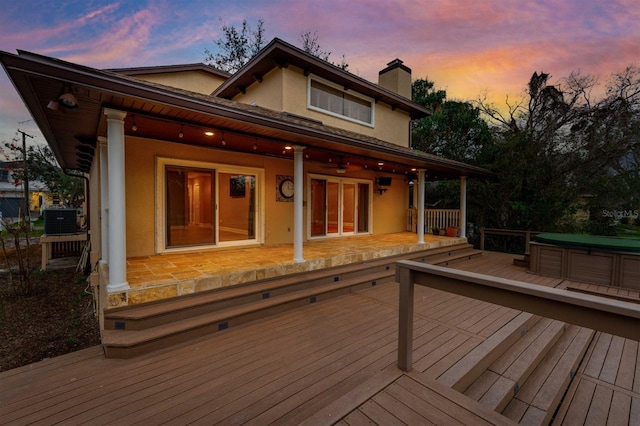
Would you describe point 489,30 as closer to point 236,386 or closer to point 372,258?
point 372,258

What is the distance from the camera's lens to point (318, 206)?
7.98 metres

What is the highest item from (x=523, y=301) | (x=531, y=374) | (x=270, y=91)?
(x=270, y=91)

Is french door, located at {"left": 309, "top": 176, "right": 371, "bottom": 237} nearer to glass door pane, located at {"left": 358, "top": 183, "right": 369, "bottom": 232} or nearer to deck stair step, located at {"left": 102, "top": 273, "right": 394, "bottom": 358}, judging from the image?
glass door pane, located at {"left": 358, "top": 183, "right": 369, "bottom": 232}

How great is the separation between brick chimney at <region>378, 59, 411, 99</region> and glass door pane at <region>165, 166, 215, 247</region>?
7.74 meters

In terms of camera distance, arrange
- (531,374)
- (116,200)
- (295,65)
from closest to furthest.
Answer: (531,374) < (116,200) < (295,65)

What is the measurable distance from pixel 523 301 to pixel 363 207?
760cm

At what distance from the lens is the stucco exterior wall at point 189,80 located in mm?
9192

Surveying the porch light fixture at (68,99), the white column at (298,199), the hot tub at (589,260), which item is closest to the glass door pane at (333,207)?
the white column at (298,199)

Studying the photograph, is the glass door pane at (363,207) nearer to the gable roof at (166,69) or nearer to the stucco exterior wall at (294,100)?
the stucco exterior wall at (294,100)

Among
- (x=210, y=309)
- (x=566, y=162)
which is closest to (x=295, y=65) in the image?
(x=210, y=309)

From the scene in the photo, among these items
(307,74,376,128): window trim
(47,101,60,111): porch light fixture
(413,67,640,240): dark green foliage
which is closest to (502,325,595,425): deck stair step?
(47,101,60,111): porch light fixture

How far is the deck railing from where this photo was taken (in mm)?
1401

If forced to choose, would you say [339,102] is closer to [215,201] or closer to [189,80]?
[215,201]

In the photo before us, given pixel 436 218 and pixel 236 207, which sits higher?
pixel 236 207
